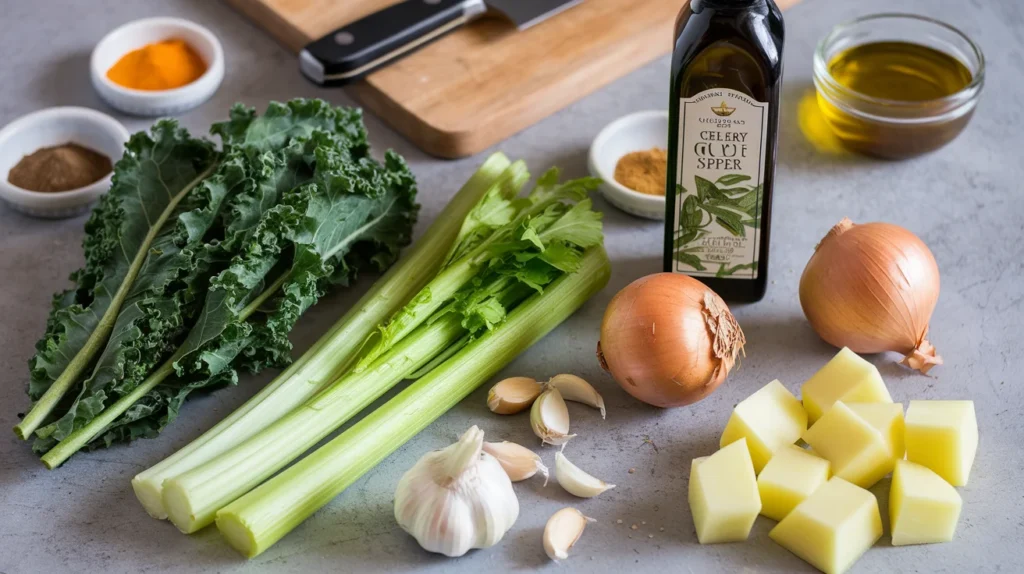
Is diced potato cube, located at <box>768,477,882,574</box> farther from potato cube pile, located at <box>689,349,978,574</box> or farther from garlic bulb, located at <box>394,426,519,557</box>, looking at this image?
garlic bulb, located at <box>394,426,519,557</box>

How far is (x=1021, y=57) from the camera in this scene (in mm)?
3033

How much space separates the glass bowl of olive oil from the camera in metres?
2.58

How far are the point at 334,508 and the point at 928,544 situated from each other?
41.1 inches

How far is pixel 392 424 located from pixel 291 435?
18 cm

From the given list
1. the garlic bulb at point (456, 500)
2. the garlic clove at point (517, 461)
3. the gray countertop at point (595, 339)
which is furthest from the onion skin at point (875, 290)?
the garlic bulb at point (456, 500)

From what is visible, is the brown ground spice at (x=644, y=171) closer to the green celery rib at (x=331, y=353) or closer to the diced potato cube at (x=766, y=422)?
the green celery rib at (x=331, y=353)

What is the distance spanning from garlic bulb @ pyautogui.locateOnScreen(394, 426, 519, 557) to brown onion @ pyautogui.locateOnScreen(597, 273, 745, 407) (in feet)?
1.15

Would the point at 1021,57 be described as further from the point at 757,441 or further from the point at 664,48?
the point at 757,441

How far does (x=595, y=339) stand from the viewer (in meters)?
2.31

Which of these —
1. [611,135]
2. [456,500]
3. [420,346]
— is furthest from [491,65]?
[456,500]

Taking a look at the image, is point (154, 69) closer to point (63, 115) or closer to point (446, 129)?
point (63, 115)

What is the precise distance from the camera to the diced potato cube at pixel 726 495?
1.85 meters

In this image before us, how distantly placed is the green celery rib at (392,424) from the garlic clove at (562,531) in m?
0.34

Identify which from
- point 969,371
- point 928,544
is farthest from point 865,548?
point 969,371
